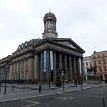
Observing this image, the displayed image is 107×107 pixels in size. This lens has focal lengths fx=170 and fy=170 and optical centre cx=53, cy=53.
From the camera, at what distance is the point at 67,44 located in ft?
257

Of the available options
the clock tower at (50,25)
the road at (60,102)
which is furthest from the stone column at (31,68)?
the road at (60,102)

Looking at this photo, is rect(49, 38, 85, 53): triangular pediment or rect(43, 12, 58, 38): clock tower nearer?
rect(49, 38, 85, 53): triangular pediment

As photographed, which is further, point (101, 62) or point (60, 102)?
point (101, 62)

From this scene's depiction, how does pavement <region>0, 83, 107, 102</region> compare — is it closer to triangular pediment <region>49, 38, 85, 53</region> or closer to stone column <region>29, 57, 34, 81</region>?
→ stone column <region>29, 57, 34, 81</region>

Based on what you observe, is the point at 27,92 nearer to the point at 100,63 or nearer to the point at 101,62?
the point at 101,62

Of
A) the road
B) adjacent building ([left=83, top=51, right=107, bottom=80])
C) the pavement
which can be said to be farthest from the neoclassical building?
the road

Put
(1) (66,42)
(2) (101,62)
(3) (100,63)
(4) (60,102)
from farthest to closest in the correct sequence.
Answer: (3) (100,63) < (2) (101,62) < (1) (66,42) < (4) (60,102)

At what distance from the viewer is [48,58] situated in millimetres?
65562

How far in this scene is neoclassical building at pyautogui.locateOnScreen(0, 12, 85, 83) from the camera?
66500 mm

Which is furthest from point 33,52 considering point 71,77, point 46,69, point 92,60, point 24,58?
point 92,60

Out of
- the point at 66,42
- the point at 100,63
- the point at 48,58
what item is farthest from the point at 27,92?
the point at 100,63

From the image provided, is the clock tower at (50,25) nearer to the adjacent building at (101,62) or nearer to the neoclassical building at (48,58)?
the neoclassical building at (48,58)

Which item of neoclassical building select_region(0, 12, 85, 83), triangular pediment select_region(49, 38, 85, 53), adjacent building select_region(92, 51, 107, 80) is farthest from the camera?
adjacent building select_region(92, 51, 107, 80)

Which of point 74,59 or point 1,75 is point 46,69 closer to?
point 74,59
